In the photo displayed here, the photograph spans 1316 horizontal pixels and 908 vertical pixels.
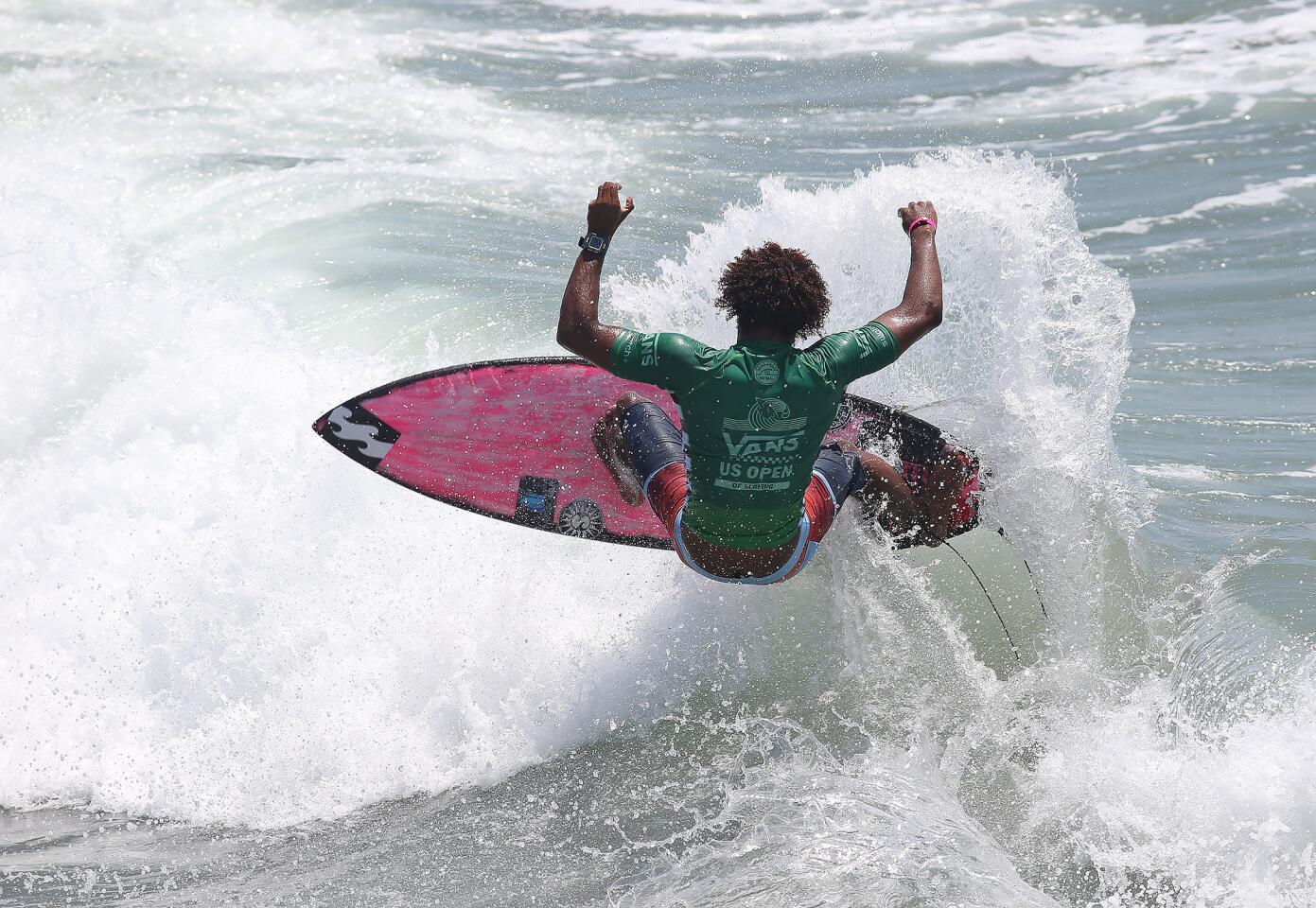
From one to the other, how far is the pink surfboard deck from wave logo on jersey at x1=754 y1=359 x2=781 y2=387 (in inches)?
55.5

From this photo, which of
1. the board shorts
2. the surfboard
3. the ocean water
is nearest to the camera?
the ocean water

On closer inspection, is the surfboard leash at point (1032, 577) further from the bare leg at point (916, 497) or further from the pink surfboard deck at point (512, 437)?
the pink surfboard deck at point (512, 437)

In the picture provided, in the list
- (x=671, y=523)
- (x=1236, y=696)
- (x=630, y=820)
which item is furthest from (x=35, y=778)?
(x=1236, y=696)

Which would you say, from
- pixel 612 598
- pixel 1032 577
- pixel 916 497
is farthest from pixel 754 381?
pixel 1032 577

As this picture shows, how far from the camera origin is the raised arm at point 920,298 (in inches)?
146

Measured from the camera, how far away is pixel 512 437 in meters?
5.07

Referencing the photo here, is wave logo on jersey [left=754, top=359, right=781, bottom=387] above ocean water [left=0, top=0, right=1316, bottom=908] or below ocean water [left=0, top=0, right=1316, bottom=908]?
above

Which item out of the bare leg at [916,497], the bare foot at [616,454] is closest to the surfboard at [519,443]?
the bare leg at [916,497]

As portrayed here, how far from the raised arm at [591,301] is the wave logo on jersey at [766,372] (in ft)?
1.32

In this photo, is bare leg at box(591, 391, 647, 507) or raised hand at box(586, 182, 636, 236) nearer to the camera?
raised hand at box(586, 182, 636, 236)

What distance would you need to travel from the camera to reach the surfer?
3609 mm

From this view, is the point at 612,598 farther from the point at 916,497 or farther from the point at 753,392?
the point at 753,392

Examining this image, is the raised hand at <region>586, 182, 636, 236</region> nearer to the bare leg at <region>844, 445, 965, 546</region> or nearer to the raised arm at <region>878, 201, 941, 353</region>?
the raised arm at <region>878, 201, 941, 353</region>

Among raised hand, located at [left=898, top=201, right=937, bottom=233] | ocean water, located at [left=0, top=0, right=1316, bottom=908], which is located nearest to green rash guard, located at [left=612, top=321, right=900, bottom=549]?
raised hand, located at [left=898, top=201, right=937, bottom=233]
